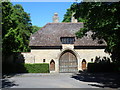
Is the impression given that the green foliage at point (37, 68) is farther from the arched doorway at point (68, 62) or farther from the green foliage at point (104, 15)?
the green foliage at point (104, 15)

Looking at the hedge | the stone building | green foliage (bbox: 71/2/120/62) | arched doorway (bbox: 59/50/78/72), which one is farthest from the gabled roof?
green foliage (bbox: 71/2/120/62)

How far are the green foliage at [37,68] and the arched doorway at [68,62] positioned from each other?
2824 mm

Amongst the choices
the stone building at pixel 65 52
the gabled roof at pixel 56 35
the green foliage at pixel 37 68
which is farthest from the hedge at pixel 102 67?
the green foliage at pixel 37 68

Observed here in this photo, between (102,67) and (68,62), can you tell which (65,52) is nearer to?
(68,62)

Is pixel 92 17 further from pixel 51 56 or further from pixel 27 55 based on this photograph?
pixel 27 55

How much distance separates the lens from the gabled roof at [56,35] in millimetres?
23438

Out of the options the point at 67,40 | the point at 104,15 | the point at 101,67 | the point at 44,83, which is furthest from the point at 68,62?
the point at 104,15

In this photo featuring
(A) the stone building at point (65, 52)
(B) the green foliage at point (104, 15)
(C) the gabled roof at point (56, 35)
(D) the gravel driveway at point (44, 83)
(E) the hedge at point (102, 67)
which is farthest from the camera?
(C) the gabled roof at point (56, 35)

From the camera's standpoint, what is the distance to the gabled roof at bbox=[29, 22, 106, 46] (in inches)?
923

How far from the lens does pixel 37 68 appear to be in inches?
854

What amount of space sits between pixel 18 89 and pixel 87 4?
8.30 m

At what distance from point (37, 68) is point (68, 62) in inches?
203

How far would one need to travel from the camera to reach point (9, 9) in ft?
58.0

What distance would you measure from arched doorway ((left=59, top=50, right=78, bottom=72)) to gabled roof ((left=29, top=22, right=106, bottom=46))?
1.94 metres
